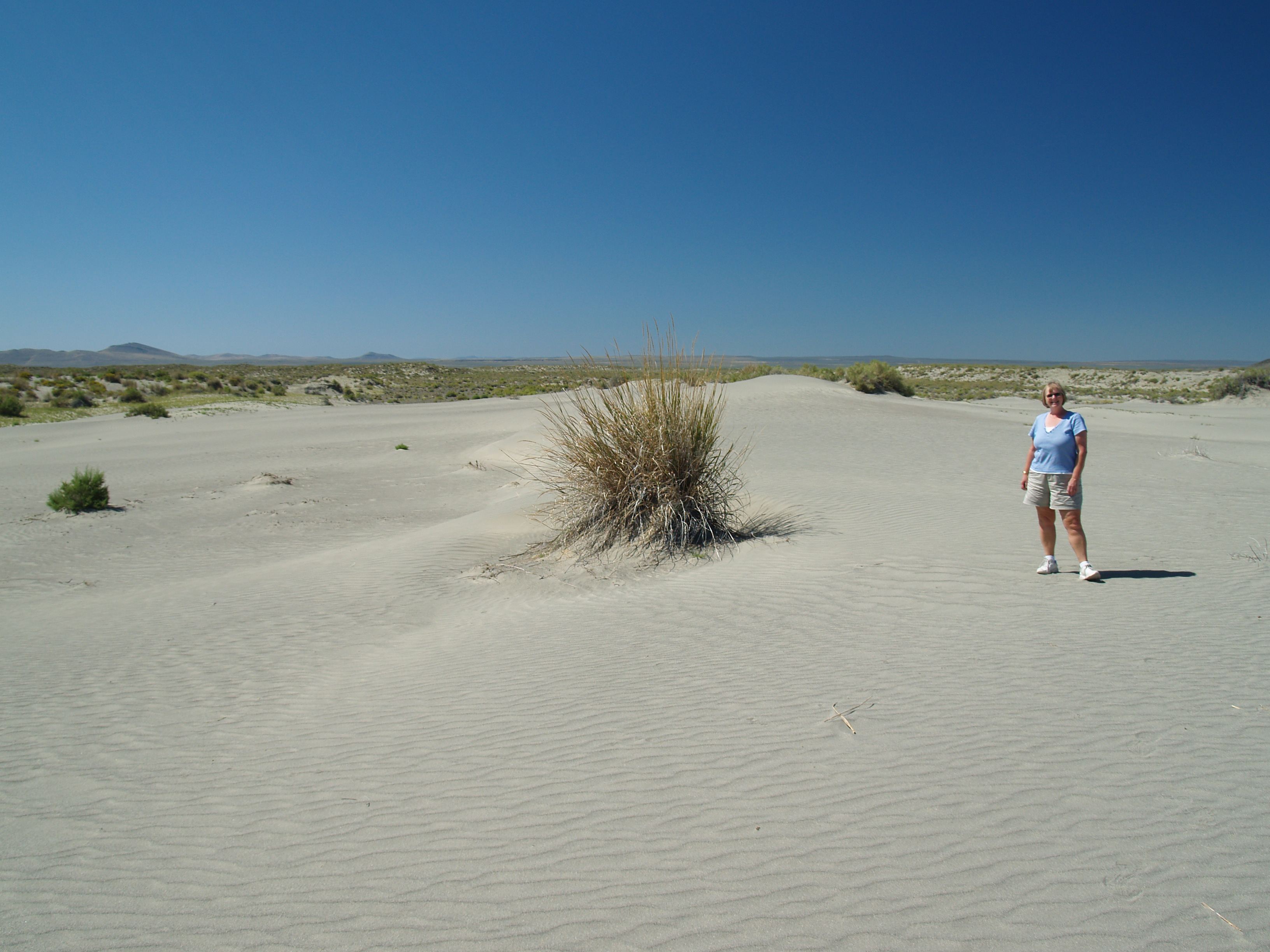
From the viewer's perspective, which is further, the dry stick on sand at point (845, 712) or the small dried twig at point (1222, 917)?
the dry stick on sand at point (845, 712)

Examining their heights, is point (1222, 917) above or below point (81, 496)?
below

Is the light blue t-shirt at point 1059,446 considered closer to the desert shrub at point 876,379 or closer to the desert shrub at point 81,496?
the desert shrub at point 81,496

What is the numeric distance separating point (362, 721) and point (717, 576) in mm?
3818

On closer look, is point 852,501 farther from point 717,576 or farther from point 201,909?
point 201,909

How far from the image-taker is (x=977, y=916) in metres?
2.46

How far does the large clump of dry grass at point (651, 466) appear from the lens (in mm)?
8141

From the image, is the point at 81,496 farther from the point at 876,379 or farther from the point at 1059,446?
the point at 876,379

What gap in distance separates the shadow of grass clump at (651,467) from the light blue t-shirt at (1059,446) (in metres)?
3.18

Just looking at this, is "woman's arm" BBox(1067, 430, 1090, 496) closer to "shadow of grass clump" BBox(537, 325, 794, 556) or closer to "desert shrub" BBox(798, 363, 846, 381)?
"shadow of grass clump" BBox(537, 325, 794, 556)

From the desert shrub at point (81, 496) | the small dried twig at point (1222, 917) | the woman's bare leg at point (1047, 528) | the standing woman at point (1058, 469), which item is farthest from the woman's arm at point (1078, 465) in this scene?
the desert shrub at point (81, 496)

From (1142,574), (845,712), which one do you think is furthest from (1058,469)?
(845,712)

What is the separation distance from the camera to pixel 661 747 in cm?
383

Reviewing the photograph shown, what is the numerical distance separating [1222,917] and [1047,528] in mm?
4507

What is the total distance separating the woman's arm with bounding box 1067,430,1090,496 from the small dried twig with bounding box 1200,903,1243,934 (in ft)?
13.3
